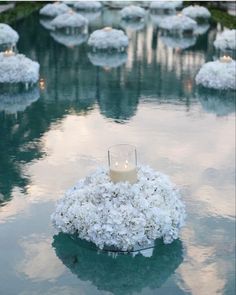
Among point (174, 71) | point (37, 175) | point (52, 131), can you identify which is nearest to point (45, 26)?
point (174, 71)

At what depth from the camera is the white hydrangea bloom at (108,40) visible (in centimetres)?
2258

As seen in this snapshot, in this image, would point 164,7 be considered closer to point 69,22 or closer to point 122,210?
point 69,22

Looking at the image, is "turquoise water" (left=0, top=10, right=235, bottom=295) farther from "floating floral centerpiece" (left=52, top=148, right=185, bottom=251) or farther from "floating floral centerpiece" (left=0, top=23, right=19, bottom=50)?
"floating floral centerpiece" (left=0, top=23, right=19, bottom=50)

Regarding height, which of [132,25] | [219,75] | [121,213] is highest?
[132,25]

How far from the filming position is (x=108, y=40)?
74.0 feet

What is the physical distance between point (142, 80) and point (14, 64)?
4.04 m

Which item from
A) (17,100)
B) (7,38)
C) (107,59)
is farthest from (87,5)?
(17,100)

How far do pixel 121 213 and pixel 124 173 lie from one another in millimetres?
574

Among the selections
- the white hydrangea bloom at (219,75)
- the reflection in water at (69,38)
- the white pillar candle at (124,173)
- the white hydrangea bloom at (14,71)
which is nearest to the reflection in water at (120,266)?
the white pillar candle at (124,173)

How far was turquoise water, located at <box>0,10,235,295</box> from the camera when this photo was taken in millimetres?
7422

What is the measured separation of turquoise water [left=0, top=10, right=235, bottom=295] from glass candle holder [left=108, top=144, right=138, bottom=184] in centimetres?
103

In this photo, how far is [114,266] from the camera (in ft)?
24.9

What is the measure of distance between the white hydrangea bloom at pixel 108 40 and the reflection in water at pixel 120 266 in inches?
602

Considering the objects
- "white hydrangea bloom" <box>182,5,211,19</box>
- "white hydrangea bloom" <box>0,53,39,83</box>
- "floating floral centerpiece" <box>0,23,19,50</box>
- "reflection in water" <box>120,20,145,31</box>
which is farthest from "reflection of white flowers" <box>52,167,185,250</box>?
"white hydrangea bloom" <box>182,5,211,19</box>
